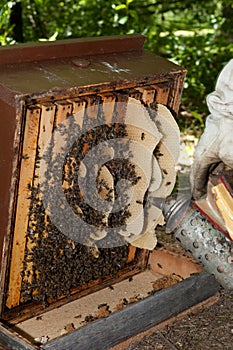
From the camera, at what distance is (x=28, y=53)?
363cm

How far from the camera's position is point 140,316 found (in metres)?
3.82

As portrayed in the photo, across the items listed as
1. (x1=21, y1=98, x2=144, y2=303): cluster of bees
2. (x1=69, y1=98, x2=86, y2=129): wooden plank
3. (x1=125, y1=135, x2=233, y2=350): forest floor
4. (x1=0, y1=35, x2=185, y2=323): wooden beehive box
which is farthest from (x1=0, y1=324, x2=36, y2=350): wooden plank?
(x1=69, y1=98, x2=86, y2=129): wooden plank

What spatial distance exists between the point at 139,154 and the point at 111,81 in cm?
55

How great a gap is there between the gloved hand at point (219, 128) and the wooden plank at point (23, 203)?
0.95m

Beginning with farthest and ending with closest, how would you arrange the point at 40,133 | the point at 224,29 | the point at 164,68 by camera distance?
the point at 224,29, the point at 164,68, the point at 40,133

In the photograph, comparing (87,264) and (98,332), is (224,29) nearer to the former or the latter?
(87,264)

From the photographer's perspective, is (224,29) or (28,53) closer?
(28,53)

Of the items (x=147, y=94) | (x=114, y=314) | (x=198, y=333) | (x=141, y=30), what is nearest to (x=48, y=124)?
(x=147, y=94)

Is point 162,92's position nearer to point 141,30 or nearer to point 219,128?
point 219,128

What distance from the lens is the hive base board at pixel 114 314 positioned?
11.4ft

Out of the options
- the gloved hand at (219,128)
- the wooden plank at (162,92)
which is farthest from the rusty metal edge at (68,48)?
the gloved hand at (219,128)

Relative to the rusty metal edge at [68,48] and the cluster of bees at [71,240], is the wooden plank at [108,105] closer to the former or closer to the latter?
the cluster of bees at [71,240]

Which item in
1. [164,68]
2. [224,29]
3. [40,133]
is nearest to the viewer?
[40,133]

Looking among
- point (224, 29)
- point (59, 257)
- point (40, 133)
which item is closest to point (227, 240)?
point (59, 257)
